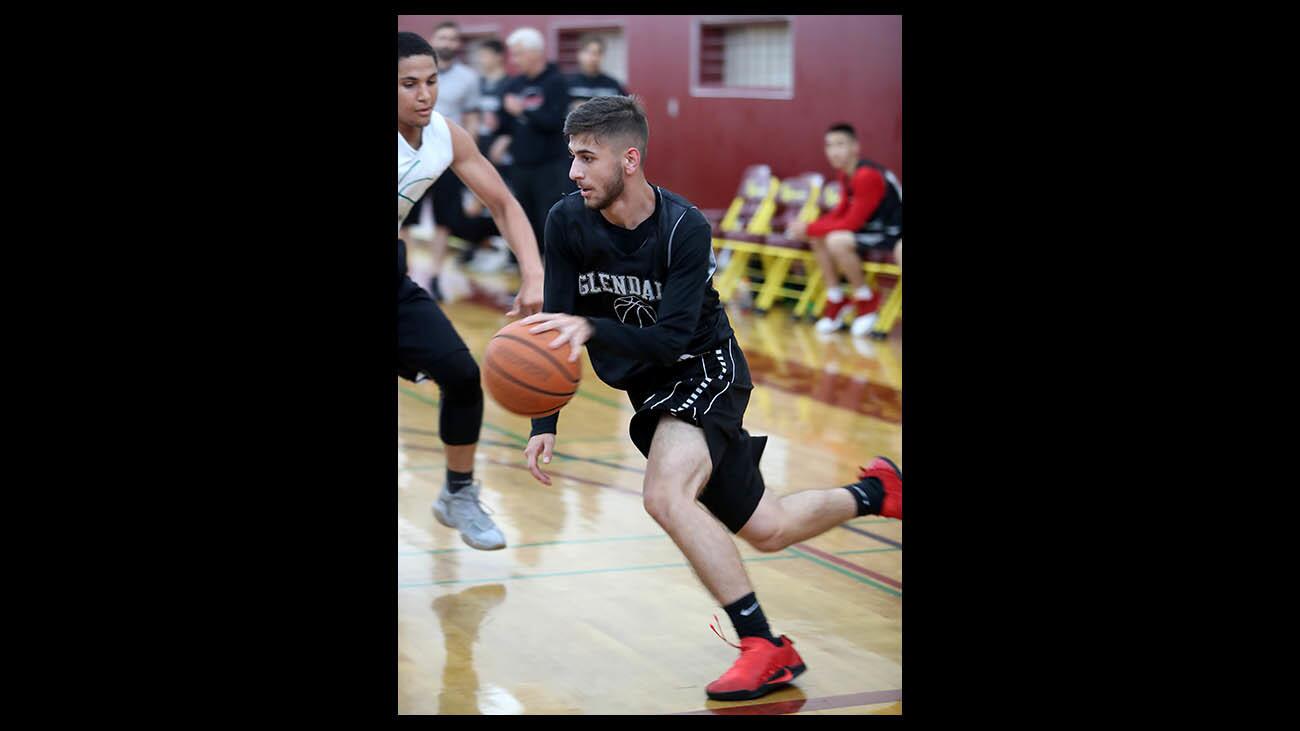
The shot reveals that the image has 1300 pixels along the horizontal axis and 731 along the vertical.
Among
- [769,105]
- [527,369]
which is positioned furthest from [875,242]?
Answer: [527,369]

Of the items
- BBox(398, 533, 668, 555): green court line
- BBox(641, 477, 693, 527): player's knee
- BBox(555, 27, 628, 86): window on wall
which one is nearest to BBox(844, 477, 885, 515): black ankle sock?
BBox(641, 477, 693, 527): player's knee

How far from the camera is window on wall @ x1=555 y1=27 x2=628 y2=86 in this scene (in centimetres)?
1617

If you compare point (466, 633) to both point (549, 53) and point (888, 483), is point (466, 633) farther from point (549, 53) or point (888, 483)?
point (549, 53)

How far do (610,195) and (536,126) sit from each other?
8320mm

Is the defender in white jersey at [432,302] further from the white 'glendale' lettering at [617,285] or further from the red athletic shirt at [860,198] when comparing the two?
the red athletic shirt at [860,198]

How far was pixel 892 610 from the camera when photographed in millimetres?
4938

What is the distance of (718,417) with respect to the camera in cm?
416

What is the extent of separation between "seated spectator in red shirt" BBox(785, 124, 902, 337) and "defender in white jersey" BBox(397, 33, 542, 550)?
5.99m

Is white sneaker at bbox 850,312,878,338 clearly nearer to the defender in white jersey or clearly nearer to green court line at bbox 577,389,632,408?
green court line at bbox 577,389,632,408

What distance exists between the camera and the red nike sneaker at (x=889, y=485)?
469cm

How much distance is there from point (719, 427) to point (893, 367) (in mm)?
6072

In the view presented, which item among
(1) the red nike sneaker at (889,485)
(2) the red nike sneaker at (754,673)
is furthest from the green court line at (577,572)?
(2) the red nike sneaker at (754,673)

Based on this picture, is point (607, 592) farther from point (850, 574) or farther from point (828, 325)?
point (828, 325)
